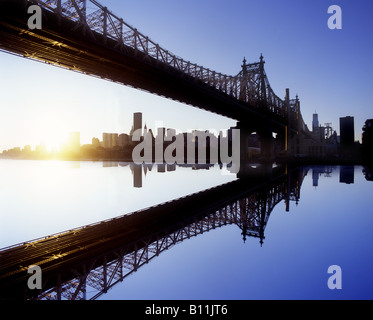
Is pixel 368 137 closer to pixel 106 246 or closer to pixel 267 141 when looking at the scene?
pixel 267 141

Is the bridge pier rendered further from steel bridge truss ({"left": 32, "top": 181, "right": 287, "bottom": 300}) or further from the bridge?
steel bridge truss ({"left": 32, "top": 181, "right": 287, "bottom": 300})

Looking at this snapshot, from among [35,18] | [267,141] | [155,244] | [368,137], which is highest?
[35,18]

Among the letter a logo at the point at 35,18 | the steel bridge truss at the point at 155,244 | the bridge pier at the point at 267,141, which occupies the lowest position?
the steel bridge truss at the point at 155,244

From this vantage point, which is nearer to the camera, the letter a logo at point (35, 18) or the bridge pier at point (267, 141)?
the letter a logo at point (35, 18)

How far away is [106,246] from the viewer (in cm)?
962

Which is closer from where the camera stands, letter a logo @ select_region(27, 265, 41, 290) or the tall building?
letter a logo @ select_region(27, 265, 41, 290)

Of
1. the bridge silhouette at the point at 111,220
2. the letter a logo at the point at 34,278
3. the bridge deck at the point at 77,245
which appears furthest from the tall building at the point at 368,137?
the letter a logo at the point at 34,278

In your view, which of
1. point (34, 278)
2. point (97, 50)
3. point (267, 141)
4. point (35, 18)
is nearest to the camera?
point (34, 278)

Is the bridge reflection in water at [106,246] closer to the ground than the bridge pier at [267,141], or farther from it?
closer to the ground

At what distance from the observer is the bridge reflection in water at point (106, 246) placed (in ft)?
22.5

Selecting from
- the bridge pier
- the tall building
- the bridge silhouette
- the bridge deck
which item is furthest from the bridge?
the tall building

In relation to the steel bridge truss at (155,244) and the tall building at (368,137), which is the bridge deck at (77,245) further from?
the tall building at (368,137)

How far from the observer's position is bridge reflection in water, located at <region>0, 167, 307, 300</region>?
6.86m

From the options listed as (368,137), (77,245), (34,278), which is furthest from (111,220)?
(368,137)
